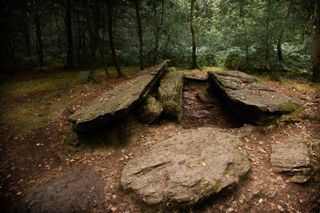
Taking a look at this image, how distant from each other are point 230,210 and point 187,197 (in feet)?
2.76

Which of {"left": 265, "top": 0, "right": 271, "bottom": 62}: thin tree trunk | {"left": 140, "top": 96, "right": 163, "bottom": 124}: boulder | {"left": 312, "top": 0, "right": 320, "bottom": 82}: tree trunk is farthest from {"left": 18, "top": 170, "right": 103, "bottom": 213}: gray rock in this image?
{"left": 265, "top": 0, "right": 271, "bottom": 62}: thin tree trunk

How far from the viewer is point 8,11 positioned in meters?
14.3

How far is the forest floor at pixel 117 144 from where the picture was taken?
5.12 meters

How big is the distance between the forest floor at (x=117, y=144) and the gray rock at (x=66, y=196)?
0.20m

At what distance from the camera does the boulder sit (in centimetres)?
795

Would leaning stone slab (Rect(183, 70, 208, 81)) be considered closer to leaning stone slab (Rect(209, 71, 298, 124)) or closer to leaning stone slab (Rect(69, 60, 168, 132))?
leaning stone slab (Rect(209, 71, 298, 124))

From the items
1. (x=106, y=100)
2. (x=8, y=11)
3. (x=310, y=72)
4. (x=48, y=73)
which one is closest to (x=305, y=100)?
(x=310, y=72)

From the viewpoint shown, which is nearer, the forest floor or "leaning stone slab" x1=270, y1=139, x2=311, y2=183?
the forest floor

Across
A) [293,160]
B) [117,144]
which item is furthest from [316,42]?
[117,144]

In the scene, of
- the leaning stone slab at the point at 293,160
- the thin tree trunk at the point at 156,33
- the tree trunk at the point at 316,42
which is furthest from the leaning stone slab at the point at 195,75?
the leaning stone slab at the point at 293,160

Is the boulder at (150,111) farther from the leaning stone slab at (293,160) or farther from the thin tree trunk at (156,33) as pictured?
the thin tree trunk at (156,33)

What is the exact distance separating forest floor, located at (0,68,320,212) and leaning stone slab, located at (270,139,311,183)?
149 millimetres

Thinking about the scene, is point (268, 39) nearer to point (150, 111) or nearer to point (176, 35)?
point (176, 35)

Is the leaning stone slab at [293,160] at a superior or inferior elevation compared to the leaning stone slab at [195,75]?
inferior
